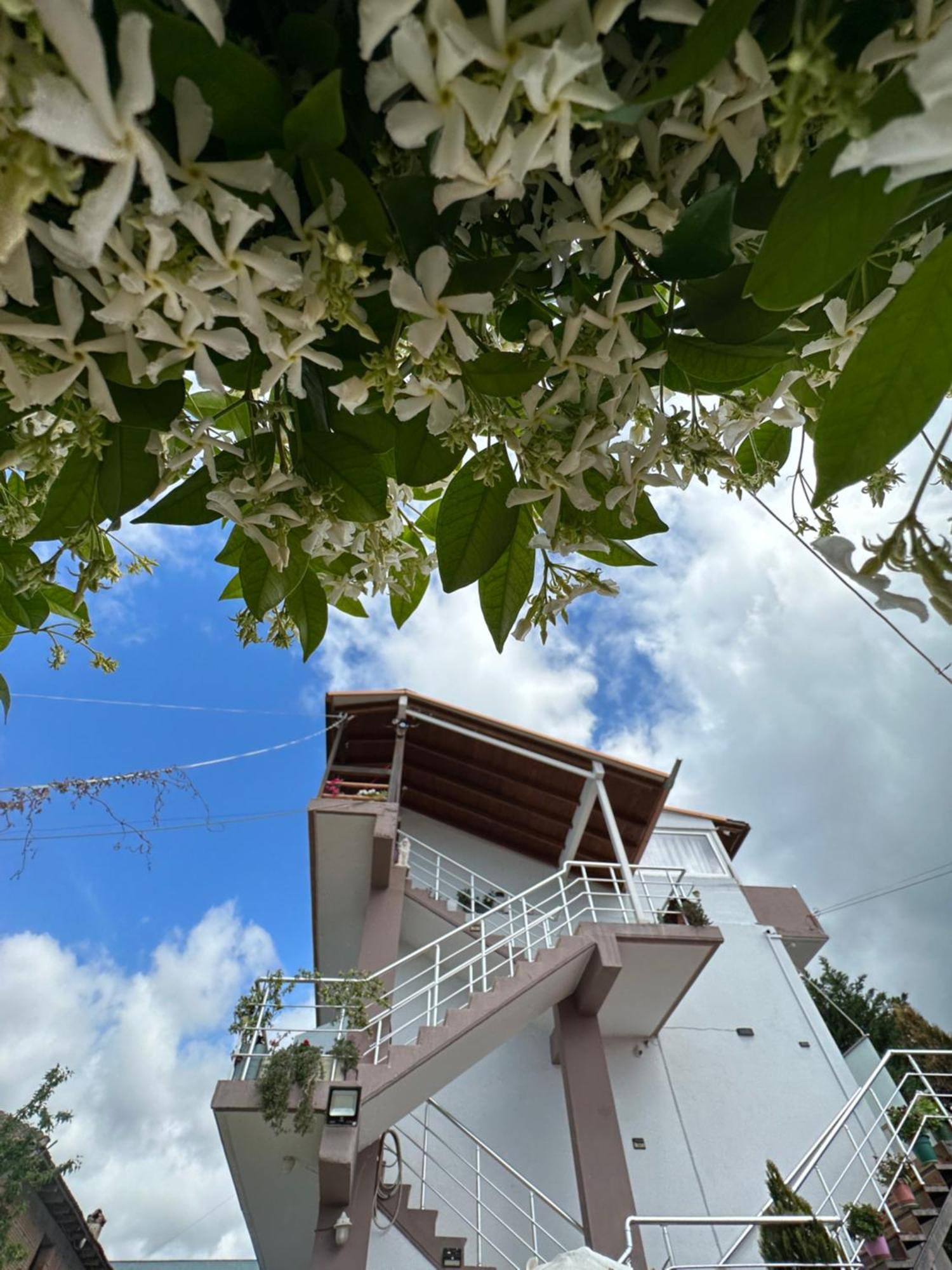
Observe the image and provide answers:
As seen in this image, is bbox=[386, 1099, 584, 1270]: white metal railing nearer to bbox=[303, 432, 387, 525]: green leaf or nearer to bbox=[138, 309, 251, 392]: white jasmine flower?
bbox=[303, 432, 387, 525]: green leaf

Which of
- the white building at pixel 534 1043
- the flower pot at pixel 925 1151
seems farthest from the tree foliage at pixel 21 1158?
the flower pot at pixel 925 1151

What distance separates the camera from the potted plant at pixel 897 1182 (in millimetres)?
5824

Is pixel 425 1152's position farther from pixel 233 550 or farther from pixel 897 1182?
pixel 233 550

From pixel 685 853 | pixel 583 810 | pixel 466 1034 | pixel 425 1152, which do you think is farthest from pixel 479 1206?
pixel 685 853

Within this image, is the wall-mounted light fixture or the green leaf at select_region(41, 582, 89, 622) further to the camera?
the wall-mounted light fixture

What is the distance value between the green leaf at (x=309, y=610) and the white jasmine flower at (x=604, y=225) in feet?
1.25

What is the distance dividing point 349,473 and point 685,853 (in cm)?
1033

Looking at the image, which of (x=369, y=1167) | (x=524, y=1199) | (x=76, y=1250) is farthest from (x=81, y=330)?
(x=76, y=1250)

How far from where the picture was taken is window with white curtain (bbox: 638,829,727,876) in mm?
9875

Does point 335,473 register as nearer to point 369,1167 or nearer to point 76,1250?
point 369,1167

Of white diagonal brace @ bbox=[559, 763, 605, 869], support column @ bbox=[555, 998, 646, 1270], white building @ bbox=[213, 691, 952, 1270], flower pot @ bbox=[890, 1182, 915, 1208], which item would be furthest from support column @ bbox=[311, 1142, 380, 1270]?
flower pot @ bbox=[890, 1182, 915, 1208]

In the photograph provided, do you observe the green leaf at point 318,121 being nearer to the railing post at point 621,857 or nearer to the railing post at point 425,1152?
the railing post at point 621,857

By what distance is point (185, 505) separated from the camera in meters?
0.67

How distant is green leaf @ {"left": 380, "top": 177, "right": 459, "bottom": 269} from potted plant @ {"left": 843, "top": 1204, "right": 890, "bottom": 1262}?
22.4 ft
